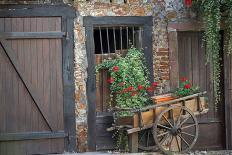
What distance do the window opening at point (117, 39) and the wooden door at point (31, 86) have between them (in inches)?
33.7

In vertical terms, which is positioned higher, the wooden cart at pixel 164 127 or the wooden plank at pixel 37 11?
the wooden plank at pixel 37 11

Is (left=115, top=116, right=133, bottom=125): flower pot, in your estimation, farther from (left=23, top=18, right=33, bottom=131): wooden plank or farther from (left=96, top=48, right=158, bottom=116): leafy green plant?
(left=23, top=18, right=33, bottom=131): wooden plank

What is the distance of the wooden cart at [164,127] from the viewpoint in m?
7.44

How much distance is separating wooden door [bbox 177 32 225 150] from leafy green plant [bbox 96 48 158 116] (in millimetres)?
924

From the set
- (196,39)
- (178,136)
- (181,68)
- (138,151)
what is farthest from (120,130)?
(196,39)

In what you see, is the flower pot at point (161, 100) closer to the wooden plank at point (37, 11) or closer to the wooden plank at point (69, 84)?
the wooden plank at point (69, 84)

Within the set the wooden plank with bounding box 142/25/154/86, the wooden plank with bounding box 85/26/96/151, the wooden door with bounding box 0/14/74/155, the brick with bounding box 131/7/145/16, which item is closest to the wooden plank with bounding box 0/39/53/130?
the wooden door with bounding box 0/14/74/155

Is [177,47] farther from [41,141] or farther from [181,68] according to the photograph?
[41,141]

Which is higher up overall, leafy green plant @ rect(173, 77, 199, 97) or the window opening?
the window opening

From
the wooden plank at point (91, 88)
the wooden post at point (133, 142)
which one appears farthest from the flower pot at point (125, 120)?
the wooden plank at point (91, 88)

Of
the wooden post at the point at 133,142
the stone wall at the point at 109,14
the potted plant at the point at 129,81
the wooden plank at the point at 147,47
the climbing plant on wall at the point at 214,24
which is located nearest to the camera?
the wooden post at the point at 133,142

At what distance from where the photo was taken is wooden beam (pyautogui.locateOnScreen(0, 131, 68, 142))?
777cm

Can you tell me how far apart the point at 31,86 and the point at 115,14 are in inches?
78.1

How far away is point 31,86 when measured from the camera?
310 inches
